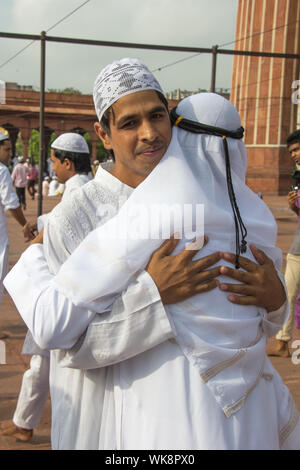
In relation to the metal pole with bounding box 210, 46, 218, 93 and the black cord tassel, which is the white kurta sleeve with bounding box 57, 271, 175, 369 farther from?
the metal pole with bounding box 210, 46, 218, 93

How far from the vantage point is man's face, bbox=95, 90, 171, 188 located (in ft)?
4.89

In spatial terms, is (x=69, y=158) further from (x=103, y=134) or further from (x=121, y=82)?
(x=121, y=82)

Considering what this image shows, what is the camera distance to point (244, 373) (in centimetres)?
135

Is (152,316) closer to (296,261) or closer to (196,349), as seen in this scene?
(196,349)

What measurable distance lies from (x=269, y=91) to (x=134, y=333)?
87.0 ft

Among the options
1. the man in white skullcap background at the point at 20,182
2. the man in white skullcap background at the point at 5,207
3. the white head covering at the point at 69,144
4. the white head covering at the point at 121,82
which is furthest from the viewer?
the man in white skullcap background at the point at 20,182

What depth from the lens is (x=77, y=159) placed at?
4.06 metres

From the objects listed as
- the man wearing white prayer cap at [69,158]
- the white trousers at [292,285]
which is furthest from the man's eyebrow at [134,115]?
the white trousers at [292,285]

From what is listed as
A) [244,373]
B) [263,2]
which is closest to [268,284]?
[244,373]

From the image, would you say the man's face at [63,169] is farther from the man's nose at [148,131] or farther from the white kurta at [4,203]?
the man's nose at [148,131]

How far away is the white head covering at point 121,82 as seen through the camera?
1.53 m

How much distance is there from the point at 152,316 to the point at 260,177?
980 inches

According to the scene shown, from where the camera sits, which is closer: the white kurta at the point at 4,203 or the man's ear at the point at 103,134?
the man's ear at the point at 103,134

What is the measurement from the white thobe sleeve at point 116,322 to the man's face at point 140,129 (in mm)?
364
